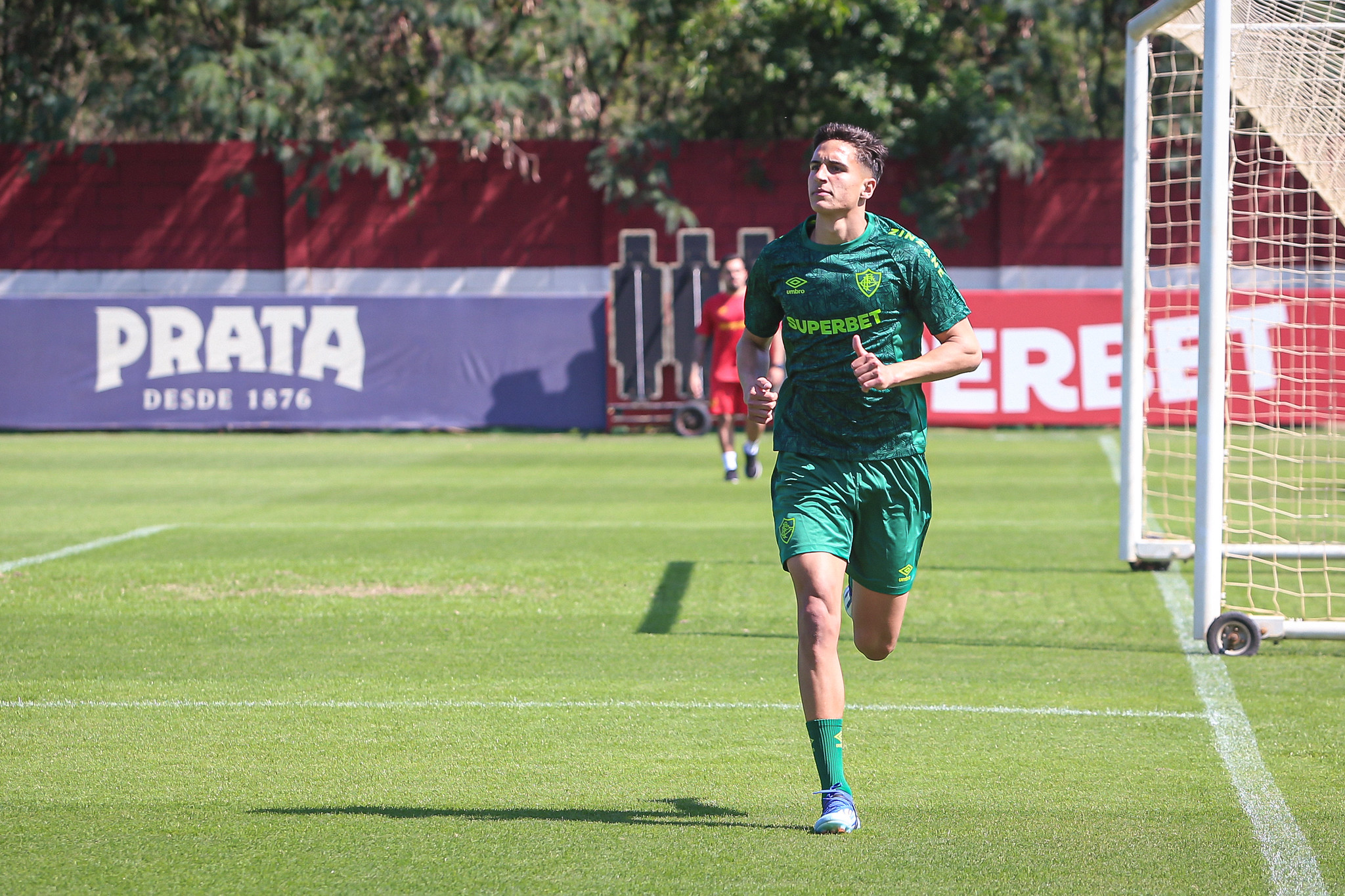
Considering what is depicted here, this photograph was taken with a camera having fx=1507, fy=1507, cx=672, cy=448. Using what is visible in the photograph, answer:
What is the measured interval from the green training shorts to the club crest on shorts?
0.53 m

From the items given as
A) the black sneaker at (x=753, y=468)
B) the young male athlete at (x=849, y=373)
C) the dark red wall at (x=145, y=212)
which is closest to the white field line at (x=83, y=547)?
the black sneaker at (x=753, y=468)

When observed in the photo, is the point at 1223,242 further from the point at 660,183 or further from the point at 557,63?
the point at 557,63

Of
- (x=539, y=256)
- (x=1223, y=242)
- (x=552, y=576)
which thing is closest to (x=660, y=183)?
(x=539, y=256)

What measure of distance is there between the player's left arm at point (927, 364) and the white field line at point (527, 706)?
1.92 meters

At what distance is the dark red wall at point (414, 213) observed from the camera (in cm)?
2531

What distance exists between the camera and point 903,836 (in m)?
4.42

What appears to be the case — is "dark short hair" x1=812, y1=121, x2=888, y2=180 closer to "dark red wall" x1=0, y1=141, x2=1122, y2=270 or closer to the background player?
the background player

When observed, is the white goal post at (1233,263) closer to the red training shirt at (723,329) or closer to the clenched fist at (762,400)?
the clenched fist at (762,400)

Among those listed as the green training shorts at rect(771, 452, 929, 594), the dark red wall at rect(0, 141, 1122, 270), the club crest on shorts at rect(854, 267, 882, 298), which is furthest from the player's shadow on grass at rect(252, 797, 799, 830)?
the dark red wall at rect(0, 141, 1122, 270)

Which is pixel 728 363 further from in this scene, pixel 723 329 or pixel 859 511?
pixel 859 511

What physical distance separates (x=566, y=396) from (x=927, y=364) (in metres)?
17.3

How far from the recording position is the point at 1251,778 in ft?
16.8

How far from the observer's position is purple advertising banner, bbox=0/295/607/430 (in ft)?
70.7

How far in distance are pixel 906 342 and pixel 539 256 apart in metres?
21.1
